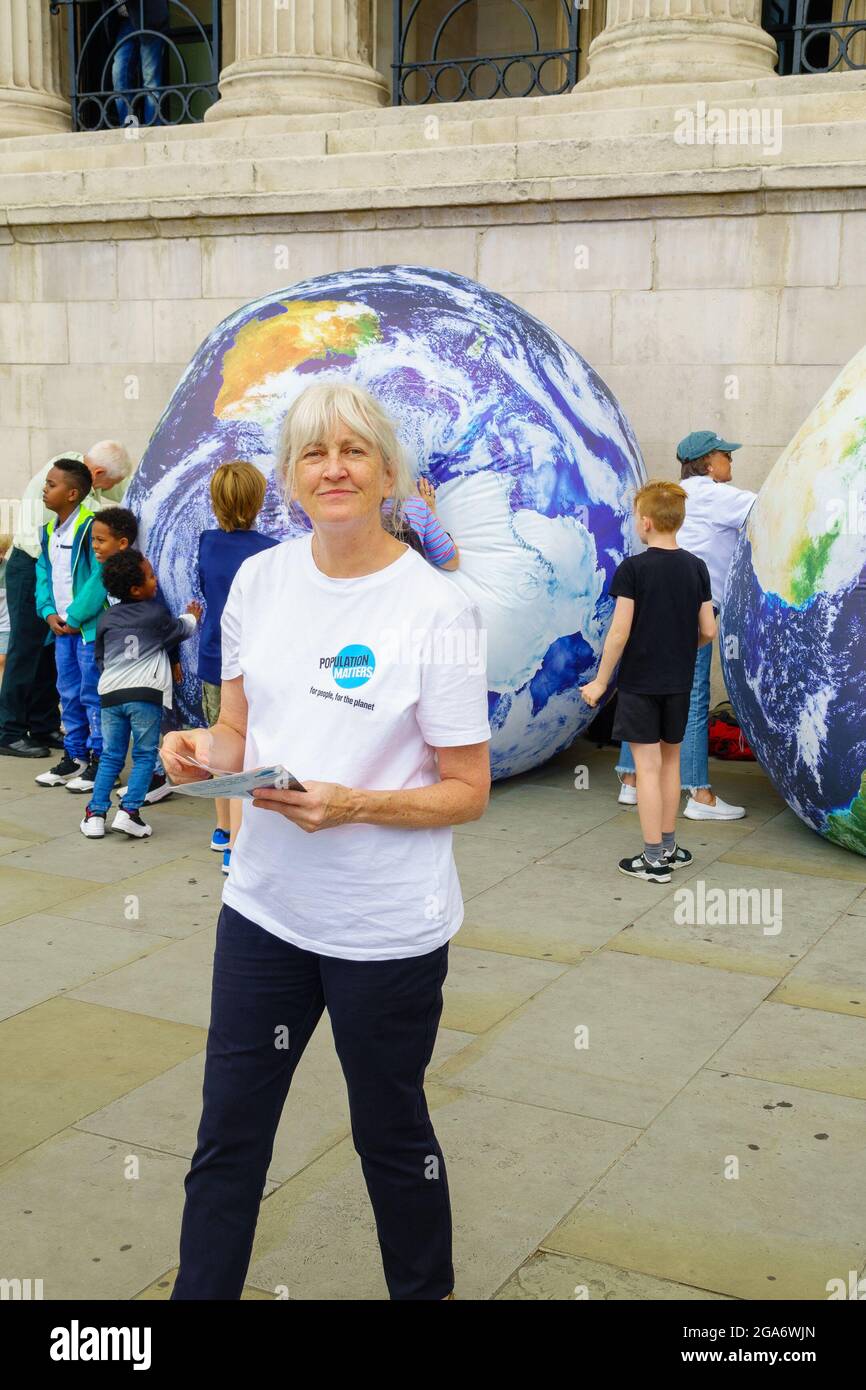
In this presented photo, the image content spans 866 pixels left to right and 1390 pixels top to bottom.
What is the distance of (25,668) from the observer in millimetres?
9211

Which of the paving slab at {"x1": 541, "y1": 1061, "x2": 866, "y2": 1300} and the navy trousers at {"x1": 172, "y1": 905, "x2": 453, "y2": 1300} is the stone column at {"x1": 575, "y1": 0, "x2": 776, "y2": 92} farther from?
the navy trousers at {"x1": 172, "y1": 905, "x2": 453, "y2": 1300}

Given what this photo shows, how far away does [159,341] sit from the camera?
11578mm

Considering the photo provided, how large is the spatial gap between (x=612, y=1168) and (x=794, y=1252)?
1.92ft

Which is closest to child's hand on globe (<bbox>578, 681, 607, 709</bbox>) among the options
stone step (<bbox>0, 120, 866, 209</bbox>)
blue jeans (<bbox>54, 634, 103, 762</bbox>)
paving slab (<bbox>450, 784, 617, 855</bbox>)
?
paving slab (<bbox>450, 784, 617, 855</bbox>)

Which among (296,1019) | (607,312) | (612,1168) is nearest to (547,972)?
(612,1168)

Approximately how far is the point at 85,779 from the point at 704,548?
373cm

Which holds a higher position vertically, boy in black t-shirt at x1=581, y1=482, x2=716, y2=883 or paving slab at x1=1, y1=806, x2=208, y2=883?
boy in black t-shirt at x1=581, y1=482, x2=716, y2=883

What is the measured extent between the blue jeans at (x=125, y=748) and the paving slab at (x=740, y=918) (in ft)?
8.82

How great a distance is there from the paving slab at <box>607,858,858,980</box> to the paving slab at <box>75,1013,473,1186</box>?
4.66 ft

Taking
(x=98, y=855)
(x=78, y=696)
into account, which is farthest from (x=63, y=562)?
(x=98, y=855)

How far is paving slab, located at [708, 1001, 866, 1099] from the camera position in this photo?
4.59 m

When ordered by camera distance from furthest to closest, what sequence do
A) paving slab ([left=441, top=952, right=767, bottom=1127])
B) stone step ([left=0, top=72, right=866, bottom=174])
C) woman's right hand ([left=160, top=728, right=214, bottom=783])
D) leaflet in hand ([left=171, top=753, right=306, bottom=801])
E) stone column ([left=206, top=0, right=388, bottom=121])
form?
stone column ([left=206, top=0, right=388, bottom=121]) → stone step ([left=0, top=72, right=866, bottom=174]) → paving slab ([left=441, top=952, right=767, bottom=1127]) → woman's right hand ([left=160, top=728, right=214, bottom=783]) → leaflet in hand ([left=171, top=753, right=306, bottom=801])

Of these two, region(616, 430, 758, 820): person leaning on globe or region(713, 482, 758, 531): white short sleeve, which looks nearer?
region(616, 430, 758, 820): person leaning on globe

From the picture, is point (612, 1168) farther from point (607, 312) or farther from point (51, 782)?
point (607, 312)
